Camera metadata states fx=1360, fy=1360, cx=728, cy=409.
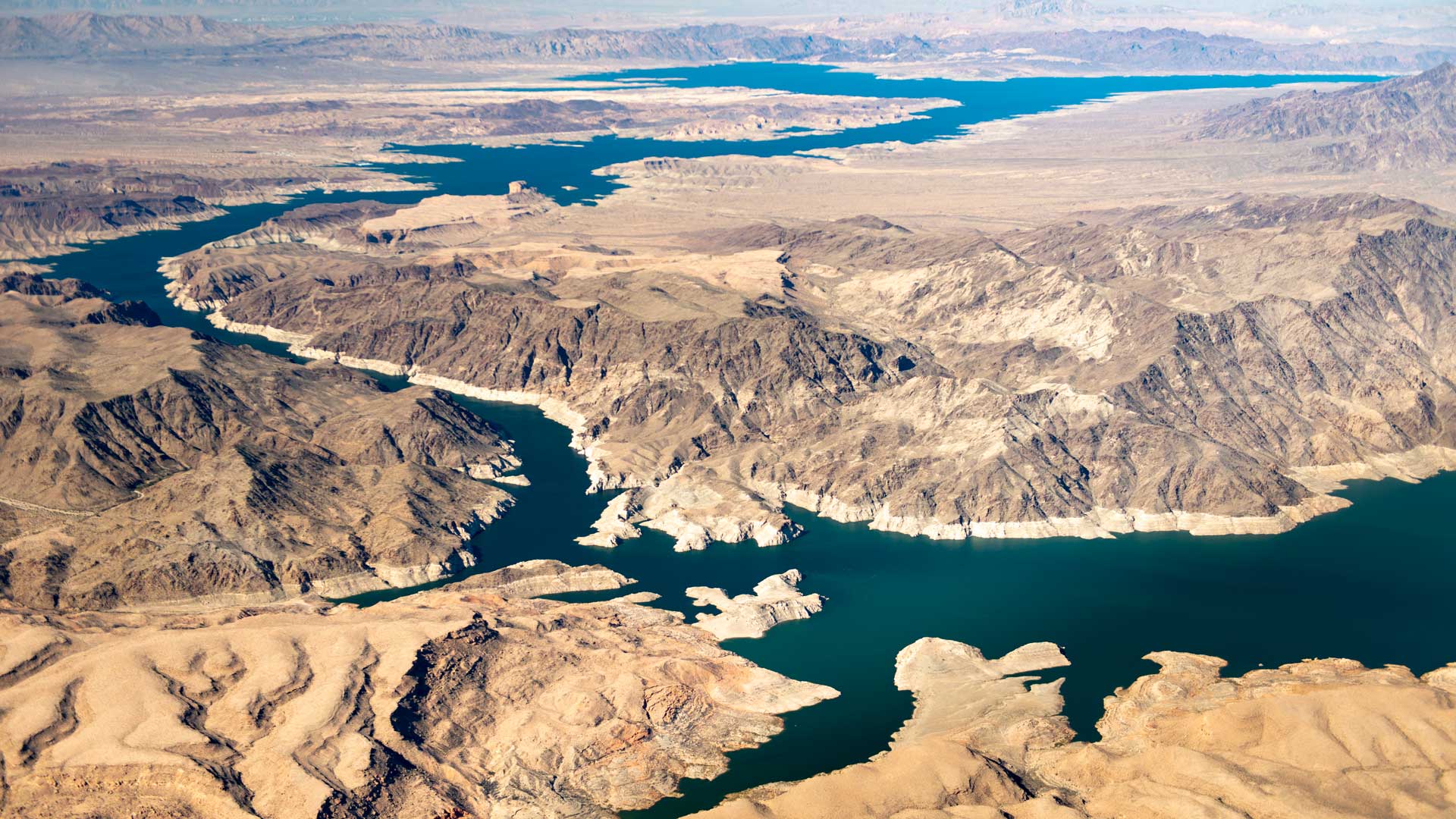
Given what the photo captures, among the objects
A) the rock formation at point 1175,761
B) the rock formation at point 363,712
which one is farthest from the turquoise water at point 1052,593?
the rock formation at point 363,712

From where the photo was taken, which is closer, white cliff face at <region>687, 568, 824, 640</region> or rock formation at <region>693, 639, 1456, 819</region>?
rock formation at <region>693, 639, 1456, 819</region>

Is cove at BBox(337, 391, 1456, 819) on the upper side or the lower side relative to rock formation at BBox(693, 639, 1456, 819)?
lower

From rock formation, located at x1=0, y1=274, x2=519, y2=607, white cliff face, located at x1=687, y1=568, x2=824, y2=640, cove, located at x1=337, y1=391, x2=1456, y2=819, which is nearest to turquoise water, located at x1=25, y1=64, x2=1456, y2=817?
cove, located at x1=337, y1=391, x2=1456, y2=819

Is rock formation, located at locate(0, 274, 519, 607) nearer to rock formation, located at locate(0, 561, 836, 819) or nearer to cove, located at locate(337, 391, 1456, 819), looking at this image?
cove, located at locate(337, 391, 1456, 819)

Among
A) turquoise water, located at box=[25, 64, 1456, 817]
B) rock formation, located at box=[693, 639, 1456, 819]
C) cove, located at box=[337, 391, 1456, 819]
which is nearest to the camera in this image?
rock formation, located at box=[693, 639, 1456, 819]

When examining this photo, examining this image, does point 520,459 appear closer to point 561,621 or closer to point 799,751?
point 561,621

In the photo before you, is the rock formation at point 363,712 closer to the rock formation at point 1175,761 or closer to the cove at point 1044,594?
the cove at point 1044,594

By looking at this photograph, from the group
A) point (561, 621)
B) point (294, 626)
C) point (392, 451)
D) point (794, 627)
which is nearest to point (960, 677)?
point (794, 627)
